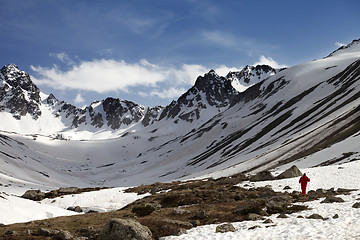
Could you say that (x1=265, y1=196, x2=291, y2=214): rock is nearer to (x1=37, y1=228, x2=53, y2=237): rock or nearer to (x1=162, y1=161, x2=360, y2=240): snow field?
(x1=162, y1=161, x2=360, y2=240): snow field

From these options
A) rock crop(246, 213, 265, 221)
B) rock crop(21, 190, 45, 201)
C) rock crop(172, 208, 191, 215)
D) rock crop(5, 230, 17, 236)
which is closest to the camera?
rock crop(5, 230, 17, 236)

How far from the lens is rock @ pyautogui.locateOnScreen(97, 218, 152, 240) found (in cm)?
1647

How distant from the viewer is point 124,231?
16.6 meters

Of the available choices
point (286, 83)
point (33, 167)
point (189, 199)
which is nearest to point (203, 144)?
Result: point (286, 83)

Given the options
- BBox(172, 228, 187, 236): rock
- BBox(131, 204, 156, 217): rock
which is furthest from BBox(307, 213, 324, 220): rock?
BBox(131, 204, 156, 217): rock

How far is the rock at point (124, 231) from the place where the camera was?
16469mm

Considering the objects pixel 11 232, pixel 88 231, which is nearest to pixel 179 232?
pixel 88 231

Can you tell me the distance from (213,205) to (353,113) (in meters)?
59.9

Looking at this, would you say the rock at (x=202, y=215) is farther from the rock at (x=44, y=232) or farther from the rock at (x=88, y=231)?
the rock at (x=44, y=232)

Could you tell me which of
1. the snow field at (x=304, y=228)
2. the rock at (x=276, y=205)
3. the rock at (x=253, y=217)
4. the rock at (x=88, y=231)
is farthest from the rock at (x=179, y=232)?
the rock at (x=276, y=205)

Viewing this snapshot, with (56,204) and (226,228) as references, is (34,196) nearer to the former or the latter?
(56,204)

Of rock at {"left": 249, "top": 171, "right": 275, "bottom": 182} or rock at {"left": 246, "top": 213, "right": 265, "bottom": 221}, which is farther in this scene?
rock at {"left": 249, "top": 171, "right": 275, "bottom": 182}

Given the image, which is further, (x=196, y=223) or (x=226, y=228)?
(x=196, y=223)

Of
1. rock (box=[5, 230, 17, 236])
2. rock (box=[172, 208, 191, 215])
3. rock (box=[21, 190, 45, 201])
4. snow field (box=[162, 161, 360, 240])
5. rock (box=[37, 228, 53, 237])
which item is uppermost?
rock (box=[21, 190, 45, 201])
